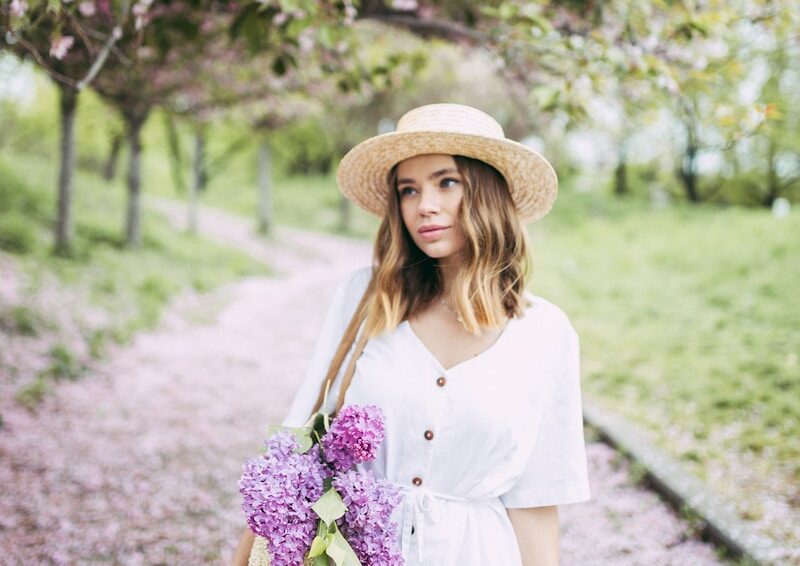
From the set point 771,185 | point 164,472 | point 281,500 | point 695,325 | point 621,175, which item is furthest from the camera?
point 621,175

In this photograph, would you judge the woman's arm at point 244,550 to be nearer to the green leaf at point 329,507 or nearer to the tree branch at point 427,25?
the green leaf at point 329,507

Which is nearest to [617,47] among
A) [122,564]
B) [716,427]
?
[716,427]

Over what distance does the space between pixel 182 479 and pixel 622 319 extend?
20.6 ft

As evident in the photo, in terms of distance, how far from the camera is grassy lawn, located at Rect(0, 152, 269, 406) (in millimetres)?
6457

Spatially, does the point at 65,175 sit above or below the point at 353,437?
below

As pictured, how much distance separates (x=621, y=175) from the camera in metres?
25.9

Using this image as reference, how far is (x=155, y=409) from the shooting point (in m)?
5.64

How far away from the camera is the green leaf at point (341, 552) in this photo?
1.36 m

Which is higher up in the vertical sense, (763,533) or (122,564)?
(763,533)

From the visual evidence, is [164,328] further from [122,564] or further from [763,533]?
[763,533]

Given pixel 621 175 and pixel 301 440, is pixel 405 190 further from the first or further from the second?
pixel 621 175

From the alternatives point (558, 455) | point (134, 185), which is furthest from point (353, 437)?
point (134, 185)

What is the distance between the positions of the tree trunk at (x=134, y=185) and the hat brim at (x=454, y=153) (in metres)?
9.97

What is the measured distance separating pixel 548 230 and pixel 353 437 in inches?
759
